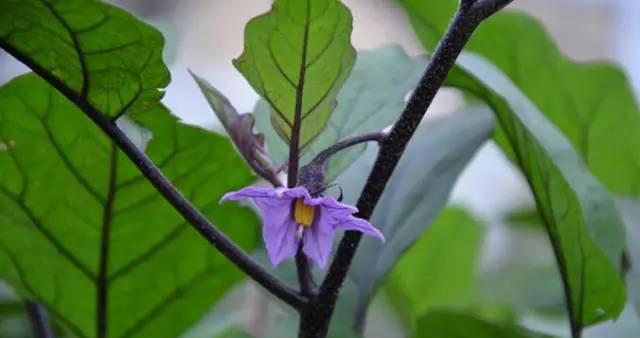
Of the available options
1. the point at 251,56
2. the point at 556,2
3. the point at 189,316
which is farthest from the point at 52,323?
the point at 556,2

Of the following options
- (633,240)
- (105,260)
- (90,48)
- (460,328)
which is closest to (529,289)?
(633,240)

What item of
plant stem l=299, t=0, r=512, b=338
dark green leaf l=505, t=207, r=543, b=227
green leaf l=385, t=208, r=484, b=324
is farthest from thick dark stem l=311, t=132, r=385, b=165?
dark green leaf l=505, t=207, r=543, b=227

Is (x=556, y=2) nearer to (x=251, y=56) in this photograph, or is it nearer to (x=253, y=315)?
(x=253, y=315)

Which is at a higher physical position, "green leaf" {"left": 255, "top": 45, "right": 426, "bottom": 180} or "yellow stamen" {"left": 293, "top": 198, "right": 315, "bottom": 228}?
"green leaf" {"left": 255, "top": 45, "right": 426, "bottom": 180}

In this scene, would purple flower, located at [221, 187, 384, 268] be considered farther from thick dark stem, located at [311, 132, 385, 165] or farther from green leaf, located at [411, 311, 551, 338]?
green leaf, located at [411, 311, 551, 338]

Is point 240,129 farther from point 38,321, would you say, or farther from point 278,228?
point 38,321

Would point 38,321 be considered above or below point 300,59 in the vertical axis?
below
